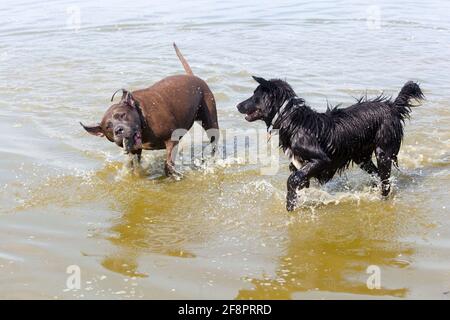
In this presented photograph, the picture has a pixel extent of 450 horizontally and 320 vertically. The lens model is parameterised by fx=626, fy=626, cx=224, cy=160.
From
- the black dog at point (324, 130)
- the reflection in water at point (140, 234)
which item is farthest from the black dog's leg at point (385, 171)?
the reflection in water at point (140, 234)

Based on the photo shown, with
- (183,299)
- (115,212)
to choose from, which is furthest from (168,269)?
(115,212)

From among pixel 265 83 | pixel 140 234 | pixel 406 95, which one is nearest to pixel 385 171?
pixel 406 95

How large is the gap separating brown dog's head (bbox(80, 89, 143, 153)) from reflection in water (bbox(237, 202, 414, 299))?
2037mm

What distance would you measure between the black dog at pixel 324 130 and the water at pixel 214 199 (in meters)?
0.38

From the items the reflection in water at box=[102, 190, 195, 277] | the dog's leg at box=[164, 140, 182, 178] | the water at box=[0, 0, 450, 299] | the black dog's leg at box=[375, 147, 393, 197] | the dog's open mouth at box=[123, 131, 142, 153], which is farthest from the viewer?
the dog's leg at box=[164, 140, 182, 178]

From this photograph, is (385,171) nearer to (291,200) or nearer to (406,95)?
(406,95)

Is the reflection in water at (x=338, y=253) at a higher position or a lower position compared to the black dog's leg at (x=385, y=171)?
lower

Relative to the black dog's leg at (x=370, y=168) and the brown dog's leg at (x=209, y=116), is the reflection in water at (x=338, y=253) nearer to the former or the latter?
the black dog's leg at (x=370, y=168)

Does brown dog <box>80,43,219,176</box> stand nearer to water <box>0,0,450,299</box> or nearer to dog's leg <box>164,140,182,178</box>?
dog's leg <box>164,140,182,178</box>

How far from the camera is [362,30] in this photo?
15633 millimetres

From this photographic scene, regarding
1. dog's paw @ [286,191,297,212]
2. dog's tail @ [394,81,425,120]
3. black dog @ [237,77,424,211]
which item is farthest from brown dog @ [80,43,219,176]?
dog's tail @ [394,81,425,120]

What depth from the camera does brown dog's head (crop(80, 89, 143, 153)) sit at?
675 cm

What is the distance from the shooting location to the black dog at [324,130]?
20.7 feet

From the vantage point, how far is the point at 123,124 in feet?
22.1
